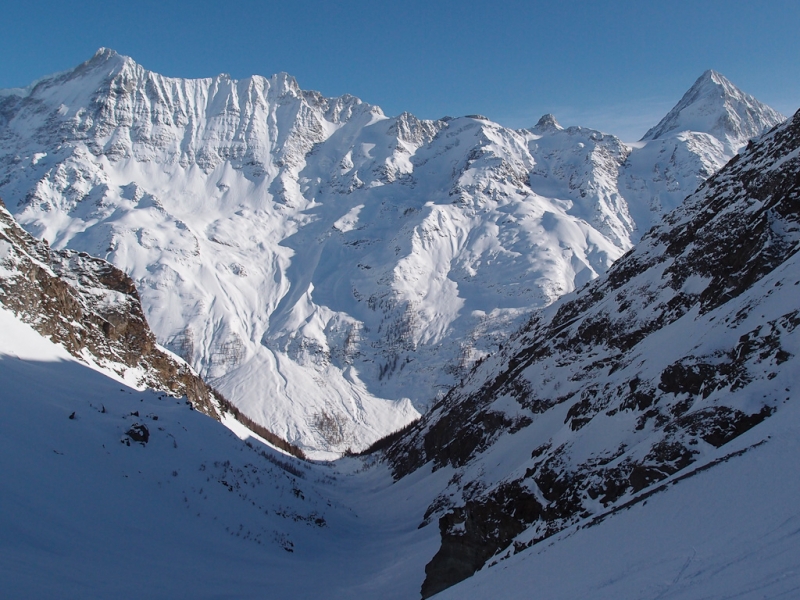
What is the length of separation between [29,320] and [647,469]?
43.4 m

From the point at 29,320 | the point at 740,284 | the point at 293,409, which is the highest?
the point at 293,409

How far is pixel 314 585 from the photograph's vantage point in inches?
696

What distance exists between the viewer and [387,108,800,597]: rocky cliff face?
12359 mm

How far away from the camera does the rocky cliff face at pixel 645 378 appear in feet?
40.5

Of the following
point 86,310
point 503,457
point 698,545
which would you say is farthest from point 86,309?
point 698,545

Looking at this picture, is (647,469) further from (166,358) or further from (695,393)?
(166,358)

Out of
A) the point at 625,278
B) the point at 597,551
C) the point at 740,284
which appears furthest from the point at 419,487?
the point at 597,551

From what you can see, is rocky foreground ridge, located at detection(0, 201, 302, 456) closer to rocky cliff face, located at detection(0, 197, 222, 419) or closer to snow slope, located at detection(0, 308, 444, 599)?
rocky cliff face, located at detection(0, 197, 222, 419)

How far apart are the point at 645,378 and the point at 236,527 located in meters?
15.9

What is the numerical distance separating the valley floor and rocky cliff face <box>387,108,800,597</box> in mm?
1681

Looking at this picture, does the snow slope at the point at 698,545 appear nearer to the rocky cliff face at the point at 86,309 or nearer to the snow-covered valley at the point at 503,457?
the snow-covered valley at the point at 503,457

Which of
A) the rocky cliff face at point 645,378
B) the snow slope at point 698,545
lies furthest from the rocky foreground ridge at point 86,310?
the snow slope at point 698,545

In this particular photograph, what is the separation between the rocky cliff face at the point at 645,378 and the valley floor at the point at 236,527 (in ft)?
5.52

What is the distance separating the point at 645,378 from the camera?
18297mm
